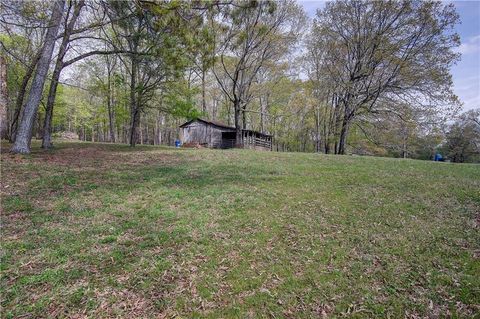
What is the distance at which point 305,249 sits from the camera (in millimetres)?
3861

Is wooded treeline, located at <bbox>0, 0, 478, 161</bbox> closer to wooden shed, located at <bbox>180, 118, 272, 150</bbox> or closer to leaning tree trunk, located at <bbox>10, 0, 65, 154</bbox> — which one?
leaning tree trunk, located at <bbox>10, 0, 65, 154</bbox>

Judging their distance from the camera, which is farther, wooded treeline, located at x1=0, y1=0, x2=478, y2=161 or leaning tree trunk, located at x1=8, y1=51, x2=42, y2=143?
leaning tree trunk, located at x1=8, y1=51, x2=42, y2=143

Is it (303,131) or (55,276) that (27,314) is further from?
(303,131)

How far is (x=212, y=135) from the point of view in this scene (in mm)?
25859

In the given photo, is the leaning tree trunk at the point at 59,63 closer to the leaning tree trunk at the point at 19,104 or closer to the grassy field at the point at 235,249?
the leaning tree trunk at the point at 19,104

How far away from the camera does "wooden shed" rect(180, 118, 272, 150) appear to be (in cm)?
2584

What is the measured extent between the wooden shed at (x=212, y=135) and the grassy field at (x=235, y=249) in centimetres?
1916

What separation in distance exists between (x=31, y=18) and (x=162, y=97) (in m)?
9.36

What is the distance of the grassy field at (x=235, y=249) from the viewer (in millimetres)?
2748

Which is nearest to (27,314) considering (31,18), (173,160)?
(31,18)

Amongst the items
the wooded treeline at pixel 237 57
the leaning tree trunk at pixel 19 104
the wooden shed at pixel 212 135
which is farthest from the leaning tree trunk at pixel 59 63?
the wooden shed at pixel 212 135

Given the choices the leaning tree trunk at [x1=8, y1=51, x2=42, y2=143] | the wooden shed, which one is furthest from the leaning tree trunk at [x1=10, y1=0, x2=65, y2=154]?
the wooden shed

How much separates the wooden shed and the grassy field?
754 inches

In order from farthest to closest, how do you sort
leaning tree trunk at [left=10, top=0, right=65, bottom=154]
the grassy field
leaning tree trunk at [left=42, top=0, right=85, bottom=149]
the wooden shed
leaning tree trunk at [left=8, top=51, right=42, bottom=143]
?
the wooden shed → leaning tree trunk at [left=8, top=51, right=42, bottom=143] → leaning tree trunk at [left=42, top=0, right=85, bottom=149] → leaning tree trunk at [left=10, top=0, right=65, bottom=154] → the grassy field
